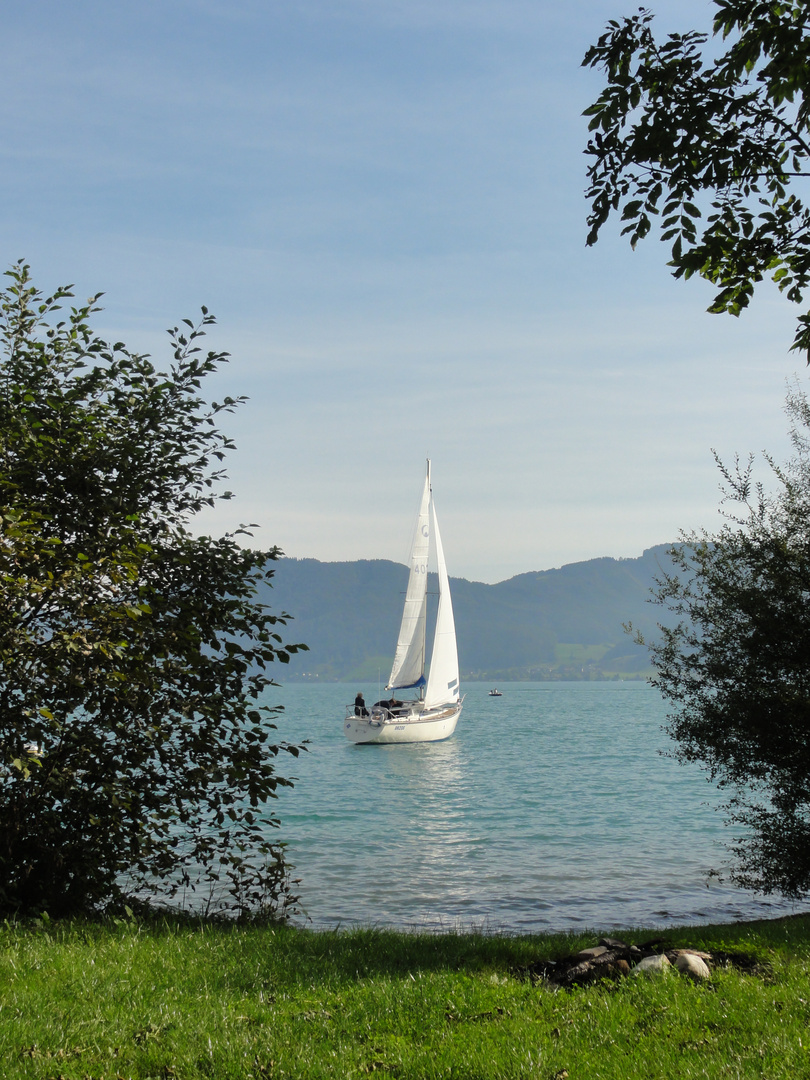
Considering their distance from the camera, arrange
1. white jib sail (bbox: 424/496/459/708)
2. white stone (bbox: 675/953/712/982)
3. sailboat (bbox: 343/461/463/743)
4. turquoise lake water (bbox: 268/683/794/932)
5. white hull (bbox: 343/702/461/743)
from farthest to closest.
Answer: white jib sail (bbox: 424/496/459/708) < sailboat (bbox: 343/461/463/743) < white hull (bbox: 343/702/461/743) < turquoise lake water (bbox: 268/683/794/932) < white stone (bbox: 675/953/712/982)

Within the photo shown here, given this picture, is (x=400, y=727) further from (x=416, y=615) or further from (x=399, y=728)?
(x=416, y=615)

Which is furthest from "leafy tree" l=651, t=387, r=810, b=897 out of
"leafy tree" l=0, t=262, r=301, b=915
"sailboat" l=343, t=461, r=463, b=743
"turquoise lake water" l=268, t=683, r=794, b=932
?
"sailboat" l=343, t=461, r=463, b=743

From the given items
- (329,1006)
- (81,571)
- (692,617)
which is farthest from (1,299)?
(692,617)

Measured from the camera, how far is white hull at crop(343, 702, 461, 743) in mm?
62094

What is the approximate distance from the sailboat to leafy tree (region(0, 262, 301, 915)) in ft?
169

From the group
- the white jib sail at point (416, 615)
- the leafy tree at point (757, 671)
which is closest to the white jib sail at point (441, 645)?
the white jib sail at point (416, 615)

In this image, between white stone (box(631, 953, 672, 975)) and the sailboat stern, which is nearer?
white stone (box(631, 953, 672, 975))

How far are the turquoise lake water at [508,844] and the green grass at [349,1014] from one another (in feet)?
8.04

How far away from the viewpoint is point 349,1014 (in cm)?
626

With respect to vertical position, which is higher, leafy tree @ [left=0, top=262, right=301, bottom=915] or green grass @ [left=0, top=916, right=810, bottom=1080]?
leafy tree @ [left=0, top=262, right=301, bottom=915]

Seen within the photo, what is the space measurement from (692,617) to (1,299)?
11.1m

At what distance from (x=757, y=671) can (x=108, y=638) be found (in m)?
9.51

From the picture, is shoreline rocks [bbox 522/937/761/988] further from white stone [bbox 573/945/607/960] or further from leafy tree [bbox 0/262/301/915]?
leafy tree [bbox 0/262/301/915]

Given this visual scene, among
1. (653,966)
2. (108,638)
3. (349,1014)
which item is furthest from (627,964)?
(108,638)
